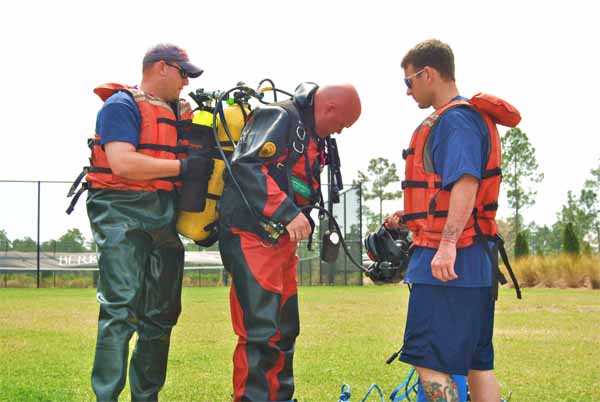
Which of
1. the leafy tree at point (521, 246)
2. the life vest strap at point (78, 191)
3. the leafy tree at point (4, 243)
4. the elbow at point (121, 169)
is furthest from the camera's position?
the leafy tree at point (521, 246)

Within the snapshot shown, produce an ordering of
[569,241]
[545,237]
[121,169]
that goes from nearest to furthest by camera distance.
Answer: [121,169], [569,241], [545,237]

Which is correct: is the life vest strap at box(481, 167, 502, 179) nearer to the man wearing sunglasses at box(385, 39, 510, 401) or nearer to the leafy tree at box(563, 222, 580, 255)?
the man wearing sunglasses at box(385, 39, 510, 401)

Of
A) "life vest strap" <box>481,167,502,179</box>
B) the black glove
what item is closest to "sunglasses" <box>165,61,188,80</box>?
the black glove

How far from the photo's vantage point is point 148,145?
159 inches

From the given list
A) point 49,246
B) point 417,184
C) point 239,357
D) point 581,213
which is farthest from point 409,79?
point 581,213

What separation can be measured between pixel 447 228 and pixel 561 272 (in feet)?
74.7

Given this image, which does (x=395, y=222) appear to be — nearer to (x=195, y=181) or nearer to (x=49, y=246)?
(x=195, y=181)

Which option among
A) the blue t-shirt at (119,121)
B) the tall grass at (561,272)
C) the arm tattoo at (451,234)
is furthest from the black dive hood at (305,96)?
the tall grass at (561,272)

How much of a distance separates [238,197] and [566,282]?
897 inches

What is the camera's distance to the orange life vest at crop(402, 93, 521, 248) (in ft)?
11.9

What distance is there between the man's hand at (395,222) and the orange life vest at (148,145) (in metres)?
1.28

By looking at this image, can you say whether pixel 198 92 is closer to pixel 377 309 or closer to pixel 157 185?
pixel 157 185

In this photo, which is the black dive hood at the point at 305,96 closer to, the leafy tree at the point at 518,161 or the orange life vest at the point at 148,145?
the orange life vest at the point at 148,145

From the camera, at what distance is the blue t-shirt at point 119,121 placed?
390cm
